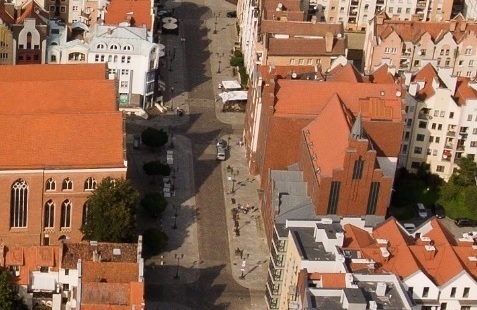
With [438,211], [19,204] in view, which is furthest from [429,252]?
[19,204]

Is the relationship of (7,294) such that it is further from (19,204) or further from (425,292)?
(425,292)

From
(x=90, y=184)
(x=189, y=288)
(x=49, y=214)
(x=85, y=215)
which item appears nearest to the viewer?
(x=189, y=288)

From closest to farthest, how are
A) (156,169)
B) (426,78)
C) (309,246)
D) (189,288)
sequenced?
1. (309,246)
2. (189,288)
3. (156,169)
4. (426,78)

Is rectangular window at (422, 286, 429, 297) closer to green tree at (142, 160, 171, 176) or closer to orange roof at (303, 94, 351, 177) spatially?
orange roof at (303, 94, 351, 177)

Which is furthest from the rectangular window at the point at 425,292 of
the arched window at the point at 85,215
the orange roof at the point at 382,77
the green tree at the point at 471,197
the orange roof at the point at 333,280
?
the orange roof at the point at 382,77

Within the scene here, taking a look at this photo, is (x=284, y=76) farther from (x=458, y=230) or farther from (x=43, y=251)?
(x=43, y=251)

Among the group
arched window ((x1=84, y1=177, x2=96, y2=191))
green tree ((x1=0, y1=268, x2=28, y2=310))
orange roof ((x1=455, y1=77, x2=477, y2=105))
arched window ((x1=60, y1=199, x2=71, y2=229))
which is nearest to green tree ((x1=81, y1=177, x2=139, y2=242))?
arched window ((x1=84, y1=177, x2=96, y2=191))
